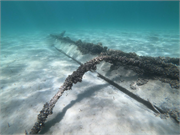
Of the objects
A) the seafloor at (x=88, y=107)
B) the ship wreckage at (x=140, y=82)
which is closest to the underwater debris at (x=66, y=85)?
the ship wreckage at (x=140, y=82)

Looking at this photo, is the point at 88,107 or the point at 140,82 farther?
the point at 140,82

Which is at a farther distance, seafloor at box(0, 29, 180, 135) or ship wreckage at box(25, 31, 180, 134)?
ship wreckage at box(25, 31, 180, 134)

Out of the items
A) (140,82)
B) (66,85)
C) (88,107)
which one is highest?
(140,82)

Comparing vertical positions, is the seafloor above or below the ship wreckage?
below

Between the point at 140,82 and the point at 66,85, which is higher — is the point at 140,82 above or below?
above

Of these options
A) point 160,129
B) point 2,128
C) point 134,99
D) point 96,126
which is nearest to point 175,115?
point 160,129

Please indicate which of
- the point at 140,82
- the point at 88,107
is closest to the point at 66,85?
the point at 88,107

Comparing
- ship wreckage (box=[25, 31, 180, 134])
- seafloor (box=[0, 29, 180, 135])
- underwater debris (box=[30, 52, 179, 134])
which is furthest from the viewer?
ship wreckage (box=[25, 31, 180, 134])

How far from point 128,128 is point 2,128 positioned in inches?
130

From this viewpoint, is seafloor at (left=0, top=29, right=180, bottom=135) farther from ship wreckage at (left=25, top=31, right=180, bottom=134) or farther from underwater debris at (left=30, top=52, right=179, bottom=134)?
underwater debris at (left=30, top=52, right=179, bottom=134)

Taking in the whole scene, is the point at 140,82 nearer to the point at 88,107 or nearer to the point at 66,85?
the point at 88,107

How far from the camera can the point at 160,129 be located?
2.26m

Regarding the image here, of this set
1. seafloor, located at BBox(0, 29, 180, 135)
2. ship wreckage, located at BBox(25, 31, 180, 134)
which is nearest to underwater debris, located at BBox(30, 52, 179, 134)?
ship wreckage, located at BBox(25, 31, 180, 134)

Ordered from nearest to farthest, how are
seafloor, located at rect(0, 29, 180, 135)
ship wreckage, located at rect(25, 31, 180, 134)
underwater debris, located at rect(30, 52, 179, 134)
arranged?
1. underwater debris, located at rect(30, 52, 179, 134)
2. seafloor, located at rect(0, 29, 180, 135)
3. ship wreckage, located at rect(25, 31, 180, 134)
